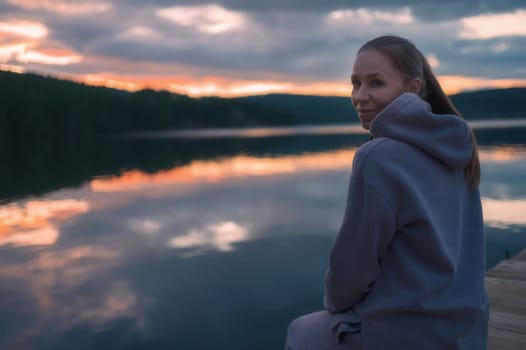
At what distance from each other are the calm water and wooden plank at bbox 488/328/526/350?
8.26 feet

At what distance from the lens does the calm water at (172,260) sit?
557 cm

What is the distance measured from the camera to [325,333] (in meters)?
1.62

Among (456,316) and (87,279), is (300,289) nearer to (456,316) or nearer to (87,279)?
(87,279)

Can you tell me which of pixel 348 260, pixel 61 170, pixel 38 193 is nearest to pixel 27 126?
pixel 61 170

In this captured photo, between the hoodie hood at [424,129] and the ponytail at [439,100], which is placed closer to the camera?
the hoodie hood at [424,129]

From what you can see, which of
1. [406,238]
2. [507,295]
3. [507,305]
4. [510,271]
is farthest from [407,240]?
[510,271]

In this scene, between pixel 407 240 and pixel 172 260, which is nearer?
pixel 407 240

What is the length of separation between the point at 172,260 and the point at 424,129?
23.9 feet

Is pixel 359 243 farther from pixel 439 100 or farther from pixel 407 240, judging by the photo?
pixel 439 100

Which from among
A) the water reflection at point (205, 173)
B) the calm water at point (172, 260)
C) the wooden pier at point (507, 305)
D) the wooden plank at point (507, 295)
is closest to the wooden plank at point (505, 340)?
the wooden pier at point (507, 305)

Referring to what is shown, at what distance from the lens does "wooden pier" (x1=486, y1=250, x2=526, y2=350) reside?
3.14m

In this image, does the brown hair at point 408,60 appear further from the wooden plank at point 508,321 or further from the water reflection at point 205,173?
the water reflection at point 205,173

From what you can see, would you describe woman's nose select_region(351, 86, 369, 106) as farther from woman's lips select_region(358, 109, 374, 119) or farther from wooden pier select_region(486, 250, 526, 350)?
wooden pier select_region(486, 250, 526, 350)

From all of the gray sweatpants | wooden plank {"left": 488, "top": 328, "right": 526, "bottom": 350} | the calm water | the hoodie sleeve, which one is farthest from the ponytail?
the calm water
